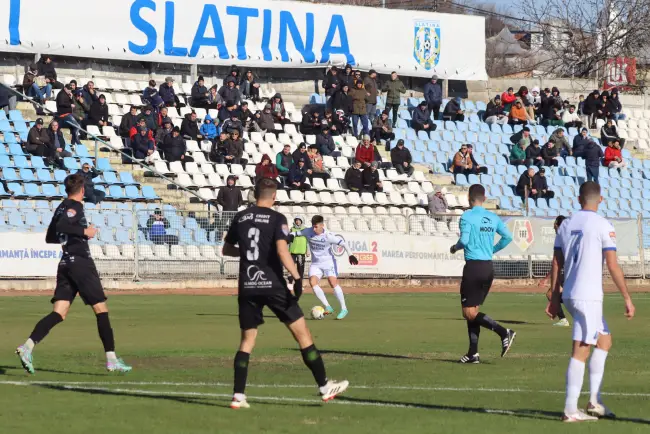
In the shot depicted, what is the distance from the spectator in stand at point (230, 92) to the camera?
1539 inches

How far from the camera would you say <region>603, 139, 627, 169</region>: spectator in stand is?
44.5 m

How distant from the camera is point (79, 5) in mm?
39812

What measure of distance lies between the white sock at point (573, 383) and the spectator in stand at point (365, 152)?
28707 millimetres

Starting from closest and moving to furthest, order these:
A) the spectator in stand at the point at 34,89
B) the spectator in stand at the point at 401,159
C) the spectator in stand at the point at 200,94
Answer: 1. the spectator in stand at the point at 34,89
2. the spectator in stand at the point at 200,94
3. the spectator in stand at the point at 401,159

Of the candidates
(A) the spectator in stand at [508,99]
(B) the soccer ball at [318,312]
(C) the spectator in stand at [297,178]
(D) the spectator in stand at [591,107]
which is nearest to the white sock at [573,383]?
(B) the soccer ball at [318,312]

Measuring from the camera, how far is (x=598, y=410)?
408 inches

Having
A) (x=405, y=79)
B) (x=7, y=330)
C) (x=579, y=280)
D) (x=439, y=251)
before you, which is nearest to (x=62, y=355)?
(x=7, y=330)

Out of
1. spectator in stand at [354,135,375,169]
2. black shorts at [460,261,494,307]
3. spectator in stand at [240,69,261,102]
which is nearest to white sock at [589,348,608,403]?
black shorts at [460,261,494,307]

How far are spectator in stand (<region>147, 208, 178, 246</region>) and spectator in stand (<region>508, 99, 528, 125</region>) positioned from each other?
1792 cm

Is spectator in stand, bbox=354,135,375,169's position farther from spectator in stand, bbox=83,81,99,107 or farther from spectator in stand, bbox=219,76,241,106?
spectator in stand, bbox=83,81,99,107

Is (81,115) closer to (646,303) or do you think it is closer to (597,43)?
(646,303)

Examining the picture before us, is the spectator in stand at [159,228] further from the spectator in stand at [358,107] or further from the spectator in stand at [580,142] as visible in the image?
the spectator in stand at [580,142]

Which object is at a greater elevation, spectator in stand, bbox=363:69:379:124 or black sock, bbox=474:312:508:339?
spectator in stand, bbox=363:69:379:124

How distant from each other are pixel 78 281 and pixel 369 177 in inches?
979
